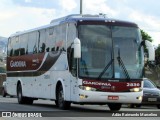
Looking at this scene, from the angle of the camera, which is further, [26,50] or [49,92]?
[26,50]

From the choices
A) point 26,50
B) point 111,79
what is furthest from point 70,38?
point 26,50

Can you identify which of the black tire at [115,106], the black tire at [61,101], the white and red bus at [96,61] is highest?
the white and red bus at [96,61]

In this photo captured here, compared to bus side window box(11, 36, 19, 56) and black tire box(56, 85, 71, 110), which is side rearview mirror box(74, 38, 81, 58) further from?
bus side window box(11, 36, 19, 56)

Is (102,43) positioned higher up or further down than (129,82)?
higher up

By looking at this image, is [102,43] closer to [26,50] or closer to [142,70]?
[142,70]

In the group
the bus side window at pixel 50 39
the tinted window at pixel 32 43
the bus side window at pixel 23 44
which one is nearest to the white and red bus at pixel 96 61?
the bus side window at pixel 50 39

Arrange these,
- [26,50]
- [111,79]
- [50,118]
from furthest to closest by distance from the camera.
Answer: [26,50] → [111,79] → [50,118]

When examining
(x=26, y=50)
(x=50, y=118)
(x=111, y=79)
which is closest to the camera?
(x=50, y=118)

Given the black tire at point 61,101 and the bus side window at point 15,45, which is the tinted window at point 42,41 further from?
the bus side window at point 15,45

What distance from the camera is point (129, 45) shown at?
20.5 m

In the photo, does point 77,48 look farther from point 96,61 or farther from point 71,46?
point 71,46

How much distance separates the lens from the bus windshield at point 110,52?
19844mm

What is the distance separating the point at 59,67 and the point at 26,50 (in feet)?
17.4

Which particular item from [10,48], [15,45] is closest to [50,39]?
[15,45]
